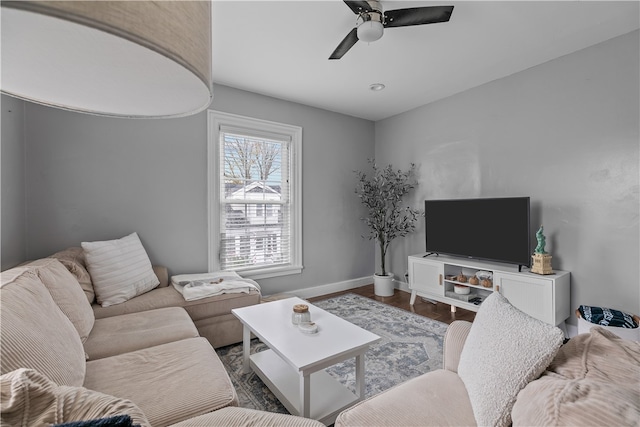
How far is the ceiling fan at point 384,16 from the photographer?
74.9 inches

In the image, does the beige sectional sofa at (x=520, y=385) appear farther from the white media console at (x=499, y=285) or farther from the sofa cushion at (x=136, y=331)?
the white media console at (x=499, y=285)

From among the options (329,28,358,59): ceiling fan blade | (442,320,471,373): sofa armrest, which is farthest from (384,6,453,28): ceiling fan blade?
(442,320,471,373): sofa armrest

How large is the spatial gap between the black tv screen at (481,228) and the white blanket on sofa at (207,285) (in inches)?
90.6

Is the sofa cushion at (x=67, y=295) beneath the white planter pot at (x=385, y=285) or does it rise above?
above

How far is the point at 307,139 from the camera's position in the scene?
160 inches

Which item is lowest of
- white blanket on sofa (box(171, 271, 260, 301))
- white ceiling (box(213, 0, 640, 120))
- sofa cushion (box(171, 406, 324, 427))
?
sofa cushion (box(171, 406, 324, 427))

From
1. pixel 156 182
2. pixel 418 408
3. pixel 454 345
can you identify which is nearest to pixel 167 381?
pixel 418 408

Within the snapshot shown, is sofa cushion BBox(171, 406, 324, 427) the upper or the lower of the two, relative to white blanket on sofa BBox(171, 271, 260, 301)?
lower

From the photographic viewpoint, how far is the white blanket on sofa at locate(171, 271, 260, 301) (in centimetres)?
255

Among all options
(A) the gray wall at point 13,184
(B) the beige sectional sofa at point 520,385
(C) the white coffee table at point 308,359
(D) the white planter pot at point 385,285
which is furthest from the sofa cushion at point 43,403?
(D) the white planter pot at point 385,285

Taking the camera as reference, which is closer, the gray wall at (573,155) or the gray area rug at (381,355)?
the gray area rug at (381,355)

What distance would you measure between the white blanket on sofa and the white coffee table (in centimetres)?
50

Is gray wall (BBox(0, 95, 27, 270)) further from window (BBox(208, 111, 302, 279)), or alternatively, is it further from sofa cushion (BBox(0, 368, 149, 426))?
sofa cushion (BBox(0, 368, 149, 426))

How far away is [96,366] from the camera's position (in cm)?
147
